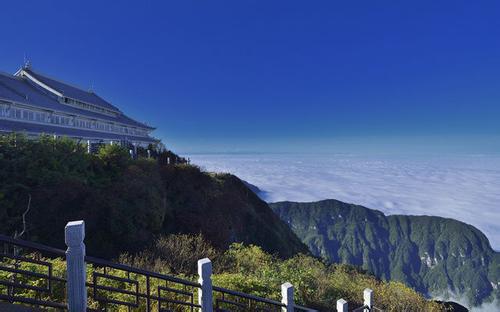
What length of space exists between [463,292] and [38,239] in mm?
207629

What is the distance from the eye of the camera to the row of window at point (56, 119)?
A: 79.8 ft

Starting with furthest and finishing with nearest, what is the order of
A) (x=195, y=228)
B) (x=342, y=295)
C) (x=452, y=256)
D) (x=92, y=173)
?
(x=452, y=256) < (x=195, y=228) < (x=92, y=173) < (x=342, y=295)

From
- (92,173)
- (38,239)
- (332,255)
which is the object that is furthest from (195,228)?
(332,255)

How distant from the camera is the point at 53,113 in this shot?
→ 2969 centimetres

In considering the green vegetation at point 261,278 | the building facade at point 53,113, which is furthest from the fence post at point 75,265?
the building facade at point 53,113

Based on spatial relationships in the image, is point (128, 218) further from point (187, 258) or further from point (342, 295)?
point (342, 295)

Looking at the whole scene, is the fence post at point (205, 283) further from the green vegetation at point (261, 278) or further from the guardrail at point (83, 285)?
the green vegetation at point (261, 278)

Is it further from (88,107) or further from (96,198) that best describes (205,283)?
(88,107)

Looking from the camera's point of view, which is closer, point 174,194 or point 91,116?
point 174,194

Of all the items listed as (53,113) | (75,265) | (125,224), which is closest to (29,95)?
(53,113)

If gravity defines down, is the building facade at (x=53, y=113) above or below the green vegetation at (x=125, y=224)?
above

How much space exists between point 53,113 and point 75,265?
101ft

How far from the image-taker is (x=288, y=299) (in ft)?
21.0

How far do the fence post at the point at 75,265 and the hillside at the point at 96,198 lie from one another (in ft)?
35.2
